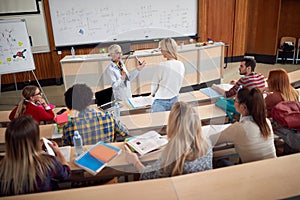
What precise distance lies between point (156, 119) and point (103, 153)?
0.95m

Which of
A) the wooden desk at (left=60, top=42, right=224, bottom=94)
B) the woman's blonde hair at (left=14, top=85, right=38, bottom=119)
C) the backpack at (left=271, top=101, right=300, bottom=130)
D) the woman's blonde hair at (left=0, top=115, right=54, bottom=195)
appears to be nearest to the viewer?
the woman's blonde hair at (left=0, top=115, right=54, bottom=195)

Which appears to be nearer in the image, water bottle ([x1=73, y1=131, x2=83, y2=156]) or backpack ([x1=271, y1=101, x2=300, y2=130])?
water bottle ([x1=73, y1=131, x2=83, y2=156])

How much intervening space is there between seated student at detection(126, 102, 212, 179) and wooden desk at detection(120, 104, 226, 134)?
3.11 feet

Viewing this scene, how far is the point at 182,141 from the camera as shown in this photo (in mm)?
1733

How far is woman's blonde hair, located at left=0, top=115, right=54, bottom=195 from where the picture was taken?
1607mm

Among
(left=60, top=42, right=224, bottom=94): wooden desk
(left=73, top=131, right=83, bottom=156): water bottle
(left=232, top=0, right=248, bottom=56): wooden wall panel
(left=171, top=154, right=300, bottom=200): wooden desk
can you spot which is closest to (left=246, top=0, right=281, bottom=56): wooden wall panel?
(left=232, top=0, right=248, bottom=56): wooden wall panel

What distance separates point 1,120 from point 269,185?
2.88 m

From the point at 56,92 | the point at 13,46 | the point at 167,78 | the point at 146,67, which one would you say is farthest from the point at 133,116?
the point at 56,92

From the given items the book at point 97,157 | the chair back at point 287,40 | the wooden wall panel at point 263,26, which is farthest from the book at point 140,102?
the chair back at point 287,40

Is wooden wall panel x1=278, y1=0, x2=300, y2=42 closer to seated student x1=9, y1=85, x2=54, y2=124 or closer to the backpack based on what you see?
the backpack

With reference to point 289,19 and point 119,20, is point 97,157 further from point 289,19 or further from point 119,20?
point 289,19

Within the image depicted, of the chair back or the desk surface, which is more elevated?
the chair back

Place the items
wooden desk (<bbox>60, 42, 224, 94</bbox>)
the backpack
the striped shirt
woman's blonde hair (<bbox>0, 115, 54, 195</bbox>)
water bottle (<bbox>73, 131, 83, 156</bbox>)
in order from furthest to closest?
wooden desk (<bbox>60, 42, 224, 94</bbox>) < the striped shirt < the backpack < water bottle (<bbox>73, 131, 83, 156</bbox>) < woman's blonde hair (<bbox>0, 115, 54, 195</bbox>)

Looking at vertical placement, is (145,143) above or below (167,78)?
below
